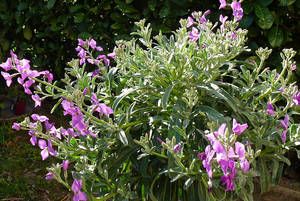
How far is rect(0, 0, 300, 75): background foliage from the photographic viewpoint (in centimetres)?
261

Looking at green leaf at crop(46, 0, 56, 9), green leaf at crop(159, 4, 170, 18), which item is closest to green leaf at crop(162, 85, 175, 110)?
green leaf at crop(159, 4, 170, 18)

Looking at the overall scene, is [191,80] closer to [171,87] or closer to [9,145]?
[171,87]

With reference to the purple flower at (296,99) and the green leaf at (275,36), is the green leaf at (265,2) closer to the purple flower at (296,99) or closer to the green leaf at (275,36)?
the green leaf at (275,36)

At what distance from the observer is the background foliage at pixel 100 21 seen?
2611 millimetres

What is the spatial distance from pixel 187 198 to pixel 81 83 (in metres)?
0.72

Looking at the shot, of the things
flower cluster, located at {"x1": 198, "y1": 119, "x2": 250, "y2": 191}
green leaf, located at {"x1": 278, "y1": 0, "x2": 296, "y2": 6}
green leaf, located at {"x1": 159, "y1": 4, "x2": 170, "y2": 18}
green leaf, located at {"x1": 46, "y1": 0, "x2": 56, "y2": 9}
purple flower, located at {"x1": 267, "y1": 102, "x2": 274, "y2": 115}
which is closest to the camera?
flower cluster, located at {"x1": 198, "y1": 119, "x2": 250, "y2": 191}

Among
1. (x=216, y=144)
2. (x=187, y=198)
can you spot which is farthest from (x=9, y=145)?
(x=216, y=144)

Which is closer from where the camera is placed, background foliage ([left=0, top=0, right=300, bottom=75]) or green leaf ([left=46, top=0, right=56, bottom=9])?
background foliage ([left=0, top=0, right=300, bottom=75])

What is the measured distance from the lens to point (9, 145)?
12.0ft

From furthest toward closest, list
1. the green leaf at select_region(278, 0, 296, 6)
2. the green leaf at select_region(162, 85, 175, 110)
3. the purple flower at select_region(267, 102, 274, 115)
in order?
1. the green leaf at select_region(278, 0, 296, 6)
2. the purple flower at select_region(267, 102, 274, 115)
3. the green leaf at select_region(162, 85, 175, 110)

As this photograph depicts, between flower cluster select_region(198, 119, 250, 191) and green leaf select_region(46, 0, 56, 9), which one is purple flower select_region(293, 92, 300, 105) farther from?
green leaf select_region(46, 0, 56, 9)

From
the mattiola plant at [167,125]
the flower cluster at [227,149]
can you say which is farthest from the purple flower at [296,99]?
the flower cluster at [227,149]

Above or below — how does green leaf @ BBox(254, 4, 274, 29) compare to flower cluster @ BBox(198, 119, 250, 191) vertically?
above

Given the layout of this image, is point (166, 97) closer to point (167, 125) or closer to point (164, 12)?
point (167, 125)
